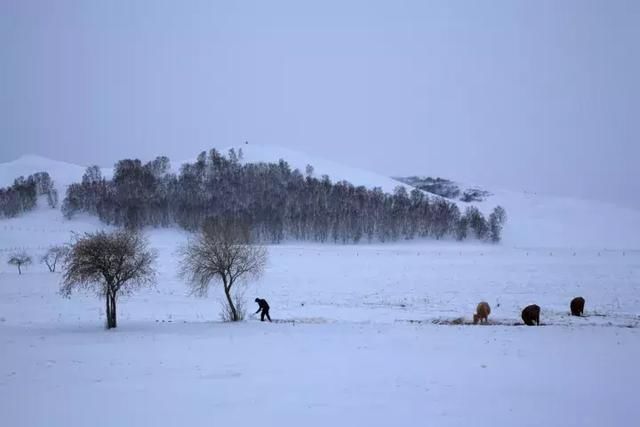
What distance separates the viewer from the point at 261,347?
19.1m

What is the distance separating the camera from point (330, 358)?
55.9 feet

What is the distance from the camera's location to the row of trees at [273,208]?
11119cm

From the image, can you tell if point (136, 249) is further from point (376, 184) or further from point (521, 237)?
point (376, 184)

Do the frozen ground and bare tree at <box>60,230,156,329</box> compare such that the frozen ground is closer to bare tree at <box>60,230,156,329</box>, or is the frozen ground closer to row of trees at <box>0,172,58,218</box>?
bare tree at <box>60,230,156,329</box>

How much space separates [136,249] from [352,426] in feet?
67.7

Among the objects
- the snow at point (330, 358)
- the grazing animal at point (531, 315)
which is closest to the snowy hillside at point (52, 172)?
the snow at point (330, 358)

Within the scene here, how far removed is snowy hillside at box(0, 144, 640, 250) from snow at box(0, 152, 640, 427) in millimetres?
89051

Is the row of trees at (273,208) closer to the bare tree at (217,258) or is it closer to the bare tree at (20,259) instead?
the bare tree at (20,259)

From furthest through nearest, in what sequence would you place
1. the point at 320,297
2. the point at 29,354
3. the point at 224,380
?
the point at 320,297
the point at 29,354
the point at 224,380

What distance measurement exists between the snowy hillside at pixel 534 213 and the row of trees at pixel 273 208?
13272mm

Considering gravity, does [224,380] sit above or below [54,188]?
below

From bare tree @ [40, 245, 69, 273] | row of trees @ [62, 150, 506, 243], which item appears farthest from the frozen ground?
row of trees @ [62, 150, 506, 243]

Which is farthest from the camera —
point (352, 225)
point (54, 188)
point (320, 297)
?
point (54, 188)

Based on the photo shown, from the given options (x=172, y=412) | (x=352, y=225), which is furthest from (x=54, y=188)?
(x=172, y=412)
